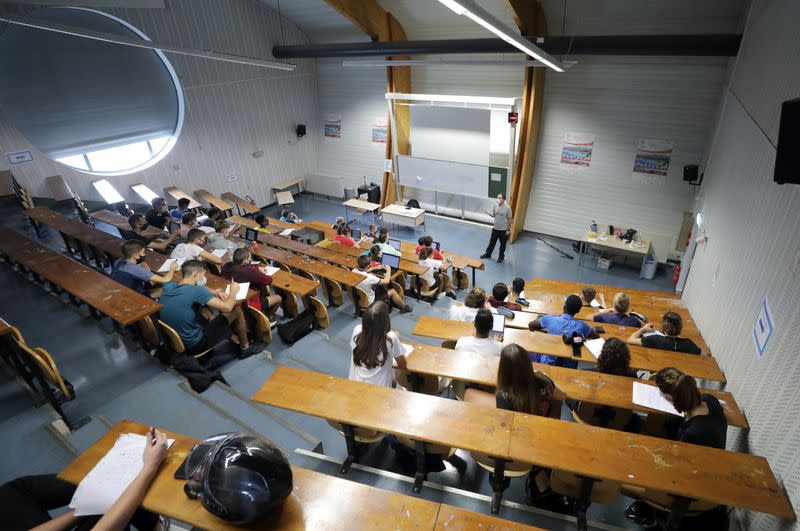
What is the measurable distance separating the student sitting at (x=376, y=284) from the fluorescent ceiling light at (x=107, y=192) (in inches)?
238

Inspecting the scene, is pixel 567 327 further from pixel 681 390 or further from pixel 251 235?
pixel 251 235

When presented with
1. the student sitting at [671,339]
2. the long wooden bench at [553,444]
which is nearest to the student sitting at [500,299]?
the student sitting at [671,339]

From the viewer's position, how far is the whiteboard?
1004 cm

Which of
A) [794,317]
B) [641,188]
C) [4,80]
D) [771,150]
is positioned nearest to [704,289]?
[771,150]

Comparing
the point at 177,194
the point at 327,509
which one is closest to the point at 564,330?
the point at 327,509

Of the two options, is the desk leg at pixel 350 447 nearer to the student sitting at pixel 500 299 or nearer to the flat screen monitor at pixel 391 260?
the student sitting at pixel 500 299

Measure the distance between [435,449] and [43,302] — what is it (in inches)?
219

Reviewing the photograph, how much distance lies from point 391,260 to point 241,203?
6195 millimetres

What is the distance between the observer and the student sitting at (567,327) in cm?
407

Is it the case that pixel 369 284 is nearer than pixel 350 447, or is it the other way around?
pixel 350 447

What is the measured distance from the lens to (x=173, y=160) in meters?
9.80

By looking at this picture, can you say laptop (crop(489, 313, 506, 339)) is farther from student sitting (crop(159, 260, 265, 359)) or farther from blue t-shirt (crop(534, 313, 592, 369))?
student sitting (crop(159, 260, 265, 359))

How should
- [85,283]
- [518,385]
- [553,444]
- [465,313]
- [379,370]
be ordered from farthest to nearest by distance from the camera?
[465,313] → [85,283] → [379,370] → [518,385] → [553,444]

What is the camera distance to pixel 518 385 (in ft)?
8.82
